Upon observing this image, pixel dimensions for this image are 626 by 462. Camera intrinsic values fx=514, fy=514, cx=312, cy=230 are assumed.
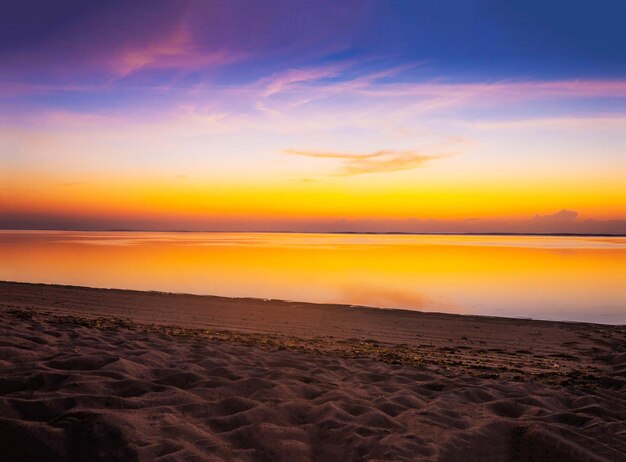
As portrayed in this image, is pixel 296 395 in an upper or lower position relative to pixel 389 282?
lower

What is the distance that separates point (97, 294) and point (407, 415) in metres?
14.3

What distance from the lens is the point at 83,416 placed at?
4.43m

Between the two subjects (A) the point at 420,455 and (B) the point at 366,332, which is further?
(B) the point at 366,332

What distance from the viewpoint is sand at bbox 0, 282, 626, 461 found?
169 inches

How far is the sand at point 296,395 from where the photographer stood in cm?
430

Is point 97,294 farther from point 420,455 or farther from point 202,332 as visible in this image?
point 420,455

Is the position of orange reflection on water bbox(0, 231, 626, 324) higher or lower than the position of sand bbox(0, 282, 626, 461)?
higher

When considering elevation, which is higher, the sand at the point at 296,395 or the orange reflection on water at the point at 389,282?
the orange reflection on water at the point at 389,282

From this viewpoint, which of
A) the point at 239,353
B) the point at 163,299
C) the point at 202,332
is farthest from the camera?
the point at 163,299

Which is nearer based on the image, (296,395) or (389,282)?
(296,395)

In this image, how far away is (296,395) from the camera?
568 centimetres

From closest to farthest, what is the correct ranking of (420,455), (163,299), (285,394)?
1. (420,455)
2. (285,394)
3. (163,299)

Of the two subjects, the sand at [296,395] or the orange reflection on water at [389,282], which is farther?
the orange reflection on water at [389,282]

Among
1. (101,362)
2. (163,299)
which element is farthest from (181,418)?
(163,299)
